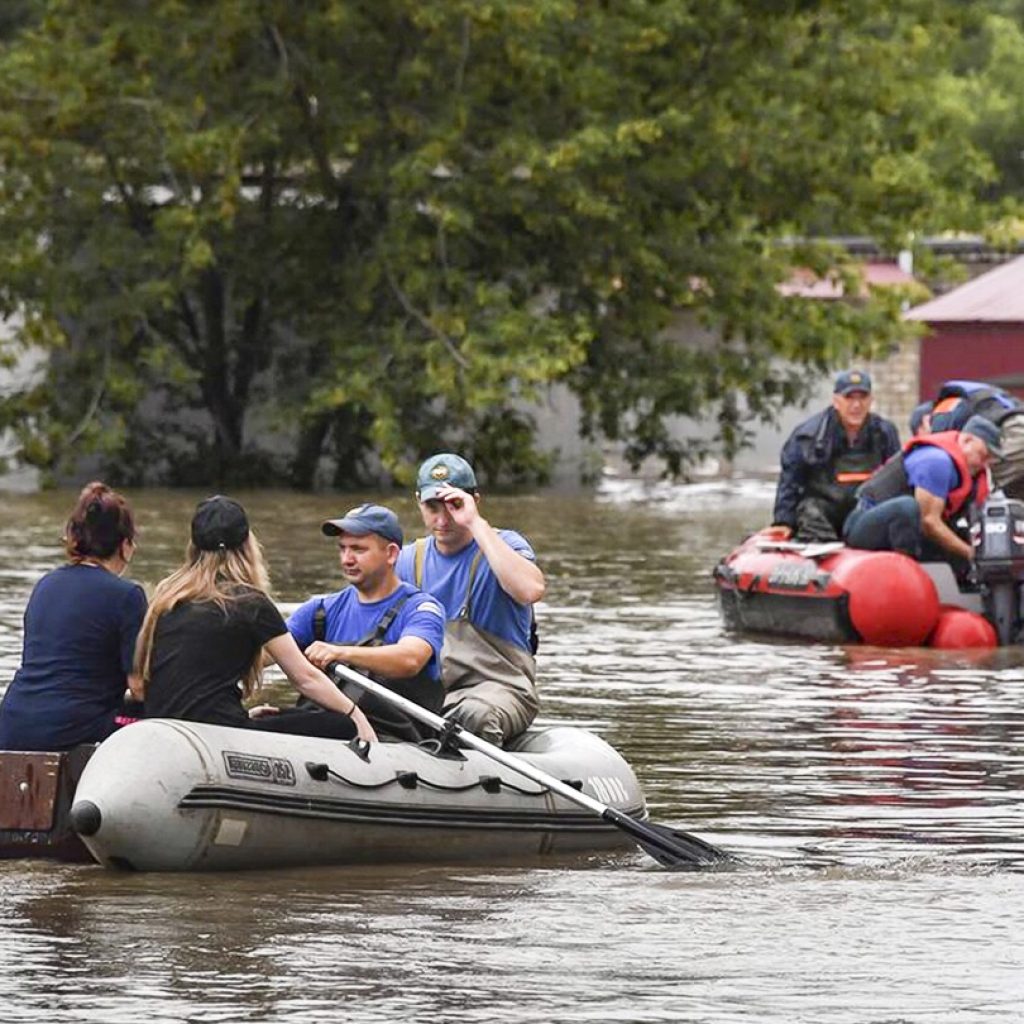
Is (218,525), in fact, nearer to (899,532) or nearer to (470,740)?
(470,740)

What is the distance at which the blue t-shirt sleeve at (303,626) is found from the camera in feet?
37.4

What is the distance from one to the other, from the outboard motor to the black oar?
7.53 metres

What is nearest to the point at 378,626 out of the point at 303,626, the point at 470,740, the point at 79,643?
the point at 303,626

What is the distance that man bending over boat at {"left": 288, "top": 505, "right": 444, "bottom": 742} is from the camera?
36.3 ft

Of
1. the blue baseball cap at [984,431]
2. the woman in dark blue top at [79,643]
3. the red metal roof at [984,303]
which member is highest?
the red metal roof at [984,303]

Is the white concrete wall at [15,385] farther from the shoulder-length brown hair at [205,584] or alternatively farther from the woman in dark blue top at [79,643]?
the shoulder-length brown hair at [205,584]

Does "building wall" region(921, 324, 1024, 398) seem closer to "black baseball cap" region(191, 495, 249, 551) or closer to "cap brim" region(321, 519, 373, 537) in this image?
"cap brim" region(321, 519, 373, 537)

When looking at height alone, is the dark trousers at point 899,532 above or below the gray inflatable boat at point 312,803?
above

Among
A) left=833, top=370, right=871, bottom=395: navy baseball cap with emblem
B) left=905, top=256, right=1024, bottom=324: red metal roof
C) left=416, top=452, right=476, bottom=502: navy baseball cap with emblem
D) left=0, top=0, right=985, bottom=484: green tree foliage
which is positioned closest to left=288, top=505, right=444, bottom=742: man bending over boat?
left=416, top=452, right=476, bottom=502: navy baseball cap with emblem

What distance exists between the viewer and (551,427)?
4394 centimetres

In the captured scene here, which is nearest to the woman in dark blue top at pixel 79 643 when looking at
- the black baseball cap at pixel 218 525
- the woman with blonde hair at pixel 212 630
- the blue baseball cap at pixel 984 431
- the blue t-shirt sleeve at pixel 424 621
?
the woman with blonde hair at pixel 212 630

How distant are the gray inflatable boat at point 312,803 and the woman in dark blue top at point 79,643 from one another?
1.10 feet

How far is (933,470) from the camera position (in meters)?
18.9

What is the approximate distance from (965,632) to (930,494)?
821mm
